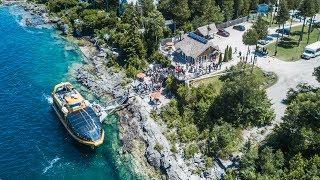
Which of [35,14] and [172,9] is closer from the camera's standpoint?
[172,9]

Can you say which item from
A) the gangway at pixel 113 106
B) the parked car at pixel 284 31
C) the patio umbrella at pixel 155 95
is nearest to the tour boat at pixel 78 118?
the gangway at pixel 113 106

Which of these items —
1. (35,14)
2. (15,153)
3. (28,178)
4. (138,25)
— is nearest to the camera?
(28,178)

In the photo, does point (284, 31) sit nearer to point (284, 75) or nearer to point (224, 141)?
point (284, 75)

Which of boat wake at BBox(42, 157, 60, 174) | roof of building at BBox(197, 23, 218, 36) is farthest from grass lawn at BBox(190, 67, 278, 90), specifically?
boat wake at BBox(42, 157, 60, 174)

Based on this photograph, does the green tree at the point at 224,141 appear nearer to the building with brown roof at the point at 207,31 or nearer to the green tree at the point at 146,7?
the building with brown roof at the point at 207,31

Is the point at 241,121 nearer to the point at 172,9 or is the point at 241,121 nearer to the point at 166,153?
the point at 166,153

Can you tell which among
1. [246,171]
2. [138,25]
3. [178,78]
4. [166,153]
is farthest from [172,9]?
[246,171]

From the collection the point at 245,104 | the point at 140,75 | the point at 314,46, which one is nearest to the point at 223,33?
the point at 314,46
